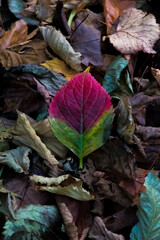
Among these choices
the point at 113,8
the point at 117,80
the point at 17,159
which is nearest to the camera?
the point at 17,159

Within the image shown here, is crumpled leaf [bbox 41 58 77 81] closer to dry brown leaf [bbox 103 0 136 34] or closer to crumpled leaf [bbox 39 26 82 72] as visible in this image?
crumpled leaf [bbox 39 26 82 72]

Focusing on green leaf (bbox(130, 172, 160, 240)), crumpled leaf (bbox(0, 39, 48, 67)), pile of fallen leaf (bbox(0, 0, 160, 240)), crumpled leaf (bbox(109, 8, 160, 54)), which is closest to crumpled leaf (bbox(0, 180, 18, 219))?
pile of fallen leaf (bbox(0, 0, 160, 240))

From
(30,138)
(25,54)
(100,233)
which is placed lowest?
(100,233)

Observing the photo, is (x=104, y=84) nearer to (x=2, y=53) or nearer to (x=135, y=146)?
(x=135, y=146)

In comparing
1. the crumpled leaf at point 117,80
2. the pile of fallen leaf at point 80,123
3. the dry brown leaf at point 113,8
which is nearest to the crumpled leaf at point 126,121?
the pile of fallen leaf at point 80,123

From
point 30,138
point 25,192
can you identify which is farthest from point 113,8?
point 25,192

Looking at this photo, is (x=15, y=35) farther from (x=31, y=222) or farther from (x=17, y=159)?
(x=31, y=222)

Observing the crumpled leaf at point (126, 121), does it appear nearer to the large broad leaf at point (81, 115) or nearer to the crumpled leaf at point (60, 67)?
the large broad leaf at point (81, 115)
